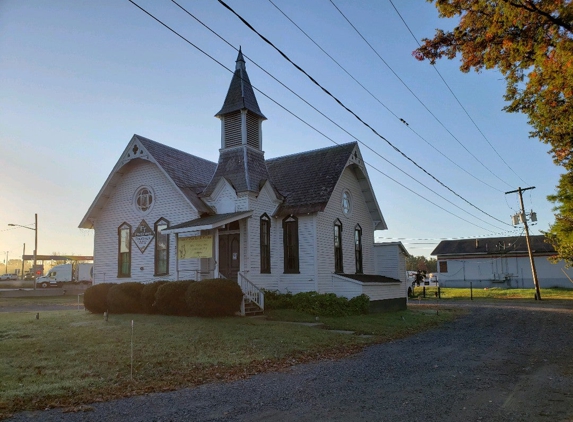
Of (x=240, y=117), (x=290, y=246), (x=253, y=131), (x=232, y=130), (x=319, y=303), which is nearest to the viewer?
(x=319, y=303)

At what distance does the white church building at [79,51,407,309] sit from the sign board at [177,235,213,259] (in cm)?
4

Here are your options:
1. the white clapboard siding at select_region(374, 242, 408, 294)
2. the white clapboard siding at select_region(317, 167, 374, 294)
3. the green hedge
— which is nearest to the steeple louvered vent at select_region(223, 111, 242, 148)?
the white clapboard siding at select_region(317, 167, 374, 294)

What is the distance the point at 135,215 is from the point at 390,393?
59.7 feet

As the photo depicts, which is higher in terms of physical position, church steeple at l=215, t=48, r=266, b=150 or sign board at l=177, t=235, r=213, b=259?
church steeple at l=215, t=48, r=266, b=150

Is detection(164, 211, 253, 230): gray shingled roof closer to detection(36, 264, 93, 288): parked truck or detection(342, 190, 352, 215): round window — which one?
detection(342, 190, 352, 215): round window

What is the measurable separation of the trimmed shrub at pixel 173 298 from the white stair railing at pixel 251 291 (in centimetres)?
211

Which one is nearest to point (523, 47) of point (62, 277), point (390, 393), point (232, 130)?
point (390, 393)

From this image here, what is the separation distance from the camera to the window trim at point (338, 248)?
2186cm

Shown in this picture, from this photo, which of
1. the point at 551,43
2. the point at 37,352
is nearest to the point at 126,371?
the point at 37,352

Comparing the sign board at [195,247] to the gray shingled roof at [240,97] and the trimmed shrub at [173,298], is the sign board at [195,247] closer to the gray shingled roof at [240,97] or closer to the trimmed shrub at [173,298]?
the trimmed shrub at [173,298]

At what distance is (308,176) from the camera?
22328 millimetres

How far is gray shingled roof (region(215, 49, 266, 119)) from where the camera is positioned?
21.1m

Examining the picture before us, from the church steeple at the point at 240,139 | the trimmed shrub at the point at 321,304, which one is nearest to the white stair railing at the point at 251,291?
the trimmed shrub at the point at 321,304

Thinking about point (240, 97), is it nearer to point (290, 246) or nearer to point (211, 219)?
point (211, 219)
